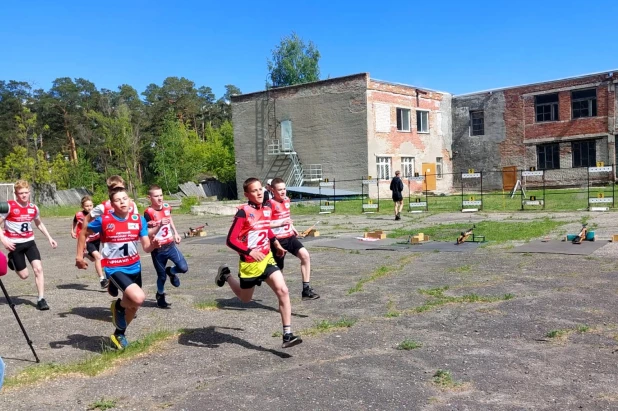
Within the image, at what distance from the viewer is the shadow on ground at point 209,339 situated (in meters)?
6.27

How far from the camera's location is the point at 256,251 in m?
6.09

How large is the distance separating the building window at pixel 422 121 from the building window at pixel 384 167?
442 centimetres

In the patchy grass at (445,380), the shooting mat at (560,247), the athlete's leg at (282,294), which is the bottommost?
the patchy grass at (445,380)

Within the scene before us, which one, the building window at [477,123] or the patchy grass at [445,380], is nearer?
the patchy grass at [445,380]

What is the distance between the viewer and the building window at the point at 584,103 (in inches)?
1468

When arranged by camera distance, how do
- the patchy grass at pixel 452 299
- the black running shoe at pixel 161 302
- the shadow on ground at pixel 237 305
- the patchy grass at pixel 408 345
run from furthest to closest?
the black running shoe at pixel 161 302, the shadow on ground at pixel 237 305, the patchy grass at pixel 452 299, the patchy grass at pixel 408 345

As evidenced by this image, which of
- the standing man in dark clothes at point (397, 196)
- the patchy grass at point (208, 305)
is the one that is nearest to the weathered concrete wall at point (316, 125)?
the standing man in dark clothes at point (397, 196)

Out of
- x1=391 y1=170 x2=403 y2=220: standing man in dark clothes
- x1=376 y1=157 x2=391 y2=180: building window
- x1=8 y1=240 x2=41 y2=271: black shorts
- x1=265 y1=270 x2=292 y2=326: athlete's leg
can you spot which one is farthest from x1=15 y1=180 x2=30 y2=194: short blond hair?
x1=376 y1=157 x2=391 y2=180: building window

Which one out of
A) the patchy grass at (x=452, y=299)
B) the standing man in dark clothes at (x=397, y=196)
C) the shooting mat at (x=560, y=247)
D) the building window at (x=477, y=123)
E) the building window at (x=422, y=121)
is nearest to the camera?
the patchy grass at (x=452, y=299)

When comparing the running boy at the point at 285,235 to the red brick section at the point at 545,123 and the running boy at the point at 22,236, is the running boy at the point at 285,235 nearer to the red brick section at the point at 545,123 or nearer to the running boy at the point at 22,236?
the running boy at the point at 22,236

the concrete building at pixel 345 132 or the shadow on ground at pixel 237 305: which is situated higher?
the concrete building at pixel 345 132

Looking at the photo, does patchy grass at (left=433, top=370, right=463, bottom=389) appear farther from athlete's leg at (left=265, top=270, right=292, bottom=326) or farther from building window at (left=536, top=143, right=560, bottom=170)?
building window at (left=536, top=143, right=560, bottom=170)

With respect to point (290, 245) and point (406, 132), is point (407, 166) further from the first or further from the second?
point (290, 245)

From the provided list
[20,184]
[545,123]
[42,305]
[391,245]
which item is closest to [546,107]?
[545,123]
